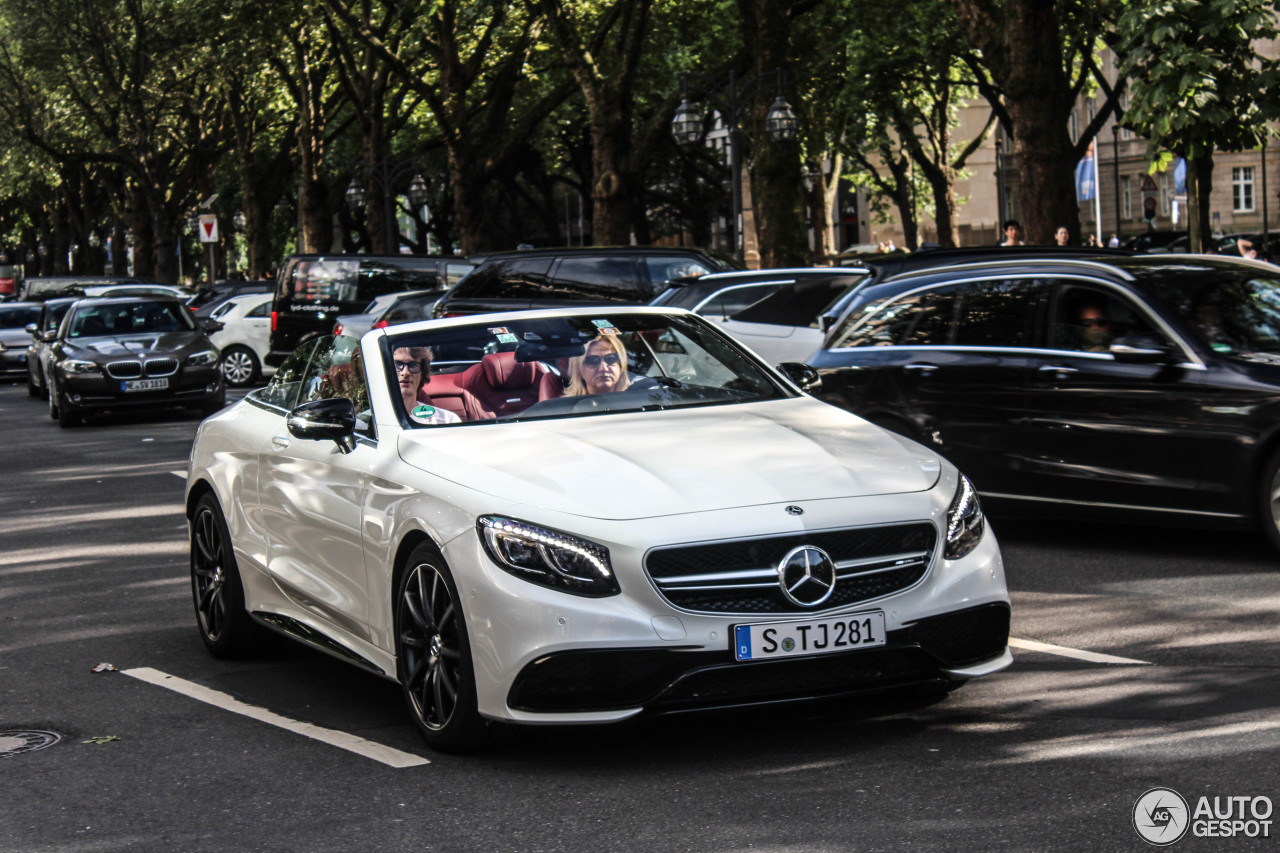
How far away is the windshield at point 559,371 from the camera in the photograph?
6570mm

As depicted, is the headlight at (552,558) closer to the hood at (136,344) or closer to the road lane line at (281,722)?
the road lane line at (281,722)

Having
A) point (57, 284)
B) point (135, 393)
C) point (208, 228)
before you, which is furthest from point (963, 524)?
point (57, 284)

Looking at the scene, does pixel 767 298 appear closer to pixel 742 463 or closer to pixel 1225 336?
pixel 1225 336

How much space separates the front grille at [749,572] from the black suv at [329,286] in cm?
2214

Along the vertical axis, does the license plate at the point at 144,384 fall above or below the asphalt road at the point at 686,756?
below

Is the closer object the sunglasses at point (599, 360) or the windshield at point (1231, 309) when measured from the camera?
the sunglasses at point (599, 360)

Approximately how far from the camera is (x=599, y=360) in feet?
22.3

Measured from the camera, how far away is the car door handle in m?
9.73

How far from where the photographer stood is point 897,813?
483 cm

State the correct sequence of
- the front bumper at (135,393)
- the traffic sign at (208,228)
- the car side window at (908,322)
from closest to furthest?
the car side window at (908,322) → the front bumper at (135,393) → the traffic sign at (208,228)

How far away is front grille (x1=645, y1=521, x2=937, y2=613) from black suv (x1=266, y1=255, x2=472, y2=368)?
22.1 metres

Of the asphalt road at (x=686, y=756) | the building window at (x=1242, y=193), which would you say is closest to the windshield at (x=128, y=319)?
the asphalt road at (x=686, y=756)

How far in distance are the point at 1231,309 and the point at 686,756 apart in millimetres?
5207

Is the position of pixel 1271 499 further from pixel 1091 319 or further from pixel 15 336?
pixel 15 336
